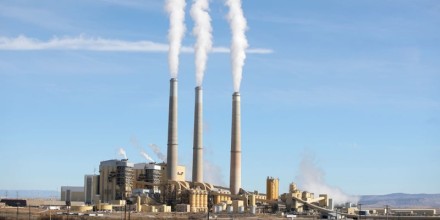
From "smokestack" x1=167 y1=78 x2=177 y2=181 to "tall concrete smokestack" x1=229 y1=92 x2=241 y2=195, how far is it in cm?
1013

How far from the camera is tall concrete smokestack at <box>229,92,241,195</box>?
437 feet

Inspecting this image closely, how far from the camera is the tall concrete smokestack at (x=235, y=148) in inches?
5246

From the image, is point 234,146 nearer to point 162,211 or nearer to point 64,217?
point 162,211

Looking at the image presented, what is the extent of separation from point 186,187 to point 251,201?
38.0 feet

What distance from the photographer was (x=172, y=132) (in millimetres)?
133625

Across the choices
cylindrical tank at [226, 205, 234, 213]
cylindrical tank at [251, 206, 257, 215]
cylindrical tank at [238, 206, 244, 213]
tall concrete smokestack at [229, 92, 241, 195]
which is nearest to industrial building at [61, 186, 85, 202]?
tall concrete smokestack at [229, 92, 241, 195]

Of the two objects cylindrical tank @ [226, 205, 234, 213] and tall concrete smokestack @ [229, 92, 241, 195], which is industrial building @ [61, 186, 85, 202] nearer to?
tall concrete smokestack @ [229, 92, 241, 195]

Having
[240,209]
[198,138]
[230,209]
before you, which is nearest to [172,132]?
[198,138]

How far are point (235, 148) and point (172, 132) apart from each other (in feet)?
37.1

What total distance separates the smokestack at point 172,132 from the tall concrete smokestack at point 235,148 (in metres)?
10.1

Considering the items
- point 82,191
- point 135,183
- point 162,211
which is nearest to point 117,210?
point 162,211

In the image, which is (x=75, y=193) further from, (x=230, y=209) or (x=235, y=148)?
(x=230, y=209)

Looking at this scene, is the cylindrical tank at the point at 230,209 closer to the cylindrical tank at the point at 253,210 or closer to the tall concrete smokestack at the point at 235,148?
the cylindrical tank at the point at 253,210

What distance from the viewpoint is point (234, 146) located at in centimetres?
13338
